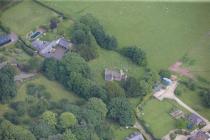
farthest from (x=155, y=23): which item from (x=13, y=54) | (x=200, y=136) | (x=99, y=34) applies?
(x=200, y=136)

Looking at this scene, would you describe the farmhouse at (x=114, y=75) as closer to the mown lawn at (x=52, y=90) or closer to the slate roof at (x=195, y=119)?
the mown lawn at (x=52, y=90)

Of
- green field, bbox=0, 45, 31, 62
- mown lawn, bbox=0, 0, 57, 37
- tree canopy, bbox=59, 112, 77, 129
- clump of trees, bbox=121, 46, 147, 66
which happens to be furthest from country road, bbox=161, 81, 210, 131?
mown lawn, bbox=0, 0, 57, 37

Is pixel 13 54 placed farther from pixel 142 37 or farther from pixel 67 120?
pixel 142 37

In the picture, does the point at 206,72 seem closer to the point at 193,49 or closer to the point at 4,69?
the point at 193,49

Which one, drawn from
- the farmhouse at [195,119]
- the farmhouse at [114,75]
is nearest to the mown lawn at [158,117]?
the farmhouse at [195,119]

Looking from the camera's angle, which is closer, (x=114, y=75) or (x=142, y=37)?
(x=114, y=75)

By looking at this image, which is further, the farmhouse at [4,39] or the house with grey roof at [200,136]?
the farmhouse at [4,39]

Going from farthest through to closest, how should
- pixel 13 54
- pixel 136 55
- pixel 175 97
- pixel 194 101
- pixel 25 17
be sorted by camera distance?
pixel 25 17, pixel 13 54, pixel 136 55, pixel 175 97, pixel 194 101

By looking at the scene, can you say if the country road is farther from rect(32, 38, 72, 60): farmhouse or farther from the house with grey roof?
rect(32, 38, 72, 60): farmhouse
